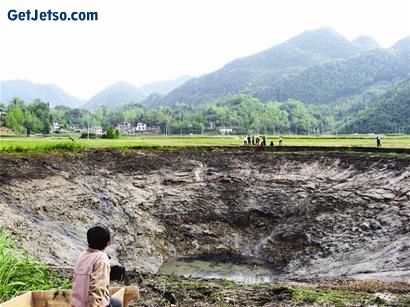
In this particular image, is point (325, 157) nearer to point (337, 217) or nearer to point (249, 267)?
point (337, 217)

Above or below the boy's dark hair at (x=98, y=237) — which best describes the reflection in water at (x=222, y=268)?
below

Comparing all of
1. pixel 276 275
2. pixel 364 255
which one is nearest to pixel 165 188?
pixel 276 275

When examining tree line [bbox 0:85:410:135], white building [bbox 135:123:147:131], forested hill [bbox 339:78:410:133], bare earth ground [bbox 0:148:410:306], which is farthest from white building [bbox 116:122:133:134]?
bare earth ground [bbox 0:148:410:306]

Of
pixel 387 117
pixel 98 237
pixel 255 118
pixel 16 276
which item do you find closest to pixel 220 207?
pixel 16 276

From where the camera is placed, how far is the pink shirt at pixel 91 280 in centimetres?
720

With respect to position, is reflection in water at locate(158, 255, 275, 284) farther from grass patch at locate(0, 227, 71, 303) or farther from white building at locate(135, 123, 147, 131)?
white building at locate(135, 123, 147, 131)

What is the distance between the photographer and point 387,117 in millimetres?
115688

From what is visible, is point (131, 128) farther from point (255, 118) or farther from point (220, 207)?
point (220, 207)

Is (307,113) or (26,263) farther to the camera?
(307,113)

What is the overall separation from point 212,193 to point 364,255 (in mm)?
13081

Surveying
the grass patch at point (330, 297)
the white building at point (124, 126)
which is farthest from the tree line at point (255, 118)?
the grass patch at point (330, 297)

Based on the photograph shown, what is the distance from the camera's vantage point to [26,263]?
10.6 meters

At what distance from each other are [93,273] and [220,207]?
2844 centimetres

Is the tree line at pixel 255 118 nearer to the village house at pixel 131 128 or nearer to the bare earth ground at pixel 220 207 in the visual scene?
the village house at pixel 131 128
